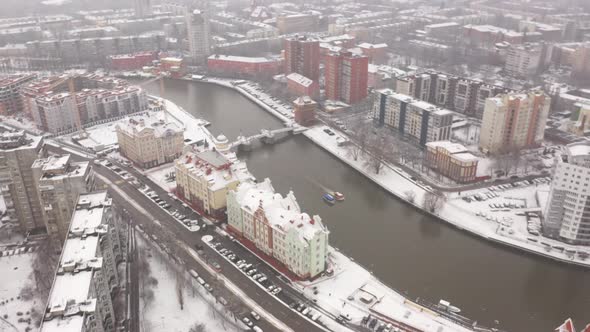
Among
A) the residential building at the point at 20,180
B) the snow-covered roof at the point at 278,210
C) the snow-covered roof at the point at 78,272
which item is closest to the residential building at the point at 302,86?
the snow-covered roof at the point at 278,210

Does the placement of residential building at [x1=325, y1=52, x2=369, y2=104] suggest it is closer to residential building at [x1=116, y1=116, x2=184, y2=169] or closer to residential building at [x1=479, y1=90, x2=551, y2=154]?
residential building at [x1=479, y1=90, x2=551, y2=154]

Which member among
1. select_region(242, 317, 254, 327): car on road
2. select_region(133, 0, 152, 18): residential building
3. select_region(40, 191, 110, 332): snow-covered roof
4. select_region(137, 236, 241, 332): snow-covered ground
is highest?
select_region(133, 0, 152, 18): residential building

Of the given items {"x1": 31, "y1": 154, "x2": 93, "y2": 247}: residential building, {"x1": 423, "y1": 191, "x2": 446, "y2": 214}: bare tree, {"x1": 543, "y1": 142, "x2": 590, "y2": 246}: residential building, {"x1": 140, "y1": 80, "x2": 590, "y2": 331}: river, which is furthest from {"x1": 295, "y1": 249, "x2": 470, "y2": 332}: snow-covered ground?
{"x1": 31, "y1": 154, "x2": 93, "y2": 247}: residential building

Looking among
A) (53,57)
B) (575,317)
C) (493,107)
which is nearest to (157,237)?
(575,317)

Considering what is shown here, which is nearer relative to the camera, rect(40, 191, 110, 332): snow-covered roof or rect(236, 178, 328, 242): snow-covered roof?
rect(40, 191, 110, 332): snow-covered roof

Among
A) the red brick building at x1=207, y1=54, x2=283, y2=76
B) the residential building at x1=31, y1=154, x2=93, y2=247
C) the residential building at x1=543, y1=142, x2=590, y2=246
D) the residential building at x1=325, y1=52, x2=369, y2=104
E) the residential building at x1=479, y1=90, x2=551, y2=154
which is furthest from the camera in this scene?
the red brick building at x1=207, y1=54, x2=283, y2=76

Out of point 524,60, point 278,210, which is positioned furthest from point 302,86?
point 524,60
